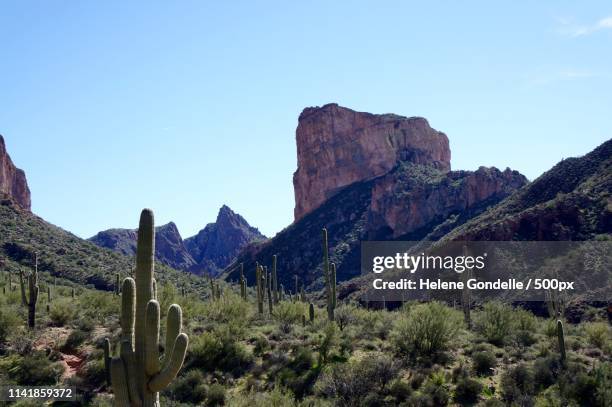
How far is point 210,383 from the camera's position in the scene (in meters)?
17.9

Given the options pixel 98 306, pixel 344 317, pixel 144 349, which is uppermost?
pixel 98 306

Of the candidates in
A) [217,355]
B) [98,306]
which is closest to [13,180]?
[98,306]

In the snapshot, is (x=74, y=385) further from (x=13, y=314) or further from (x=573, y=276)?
(x=573, y=276)

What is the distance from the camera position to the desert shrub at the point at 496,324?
71.2ft

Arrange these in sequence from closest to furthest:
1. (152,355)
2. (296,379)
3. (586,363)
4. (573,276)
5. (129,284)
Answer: (152,355), (129,284), (296,379), (586,363), (573,276)

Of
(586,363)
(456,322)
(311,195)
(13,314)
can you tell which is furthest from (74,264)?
(311,195)

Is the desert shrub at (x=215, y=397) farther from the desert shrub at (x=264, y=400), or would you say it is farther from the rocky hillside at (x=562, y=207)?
the rocky hillside at (x=562, y=207)

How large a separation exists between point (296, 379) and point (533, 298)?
2570cm

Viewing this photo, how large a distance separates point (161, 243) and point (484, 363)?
14268cm

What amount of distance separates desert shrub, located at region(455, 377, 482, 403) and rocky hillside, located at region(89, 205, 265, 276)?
430 ft

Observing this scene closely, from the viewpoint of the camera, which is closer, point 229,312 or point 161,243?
point 229,312

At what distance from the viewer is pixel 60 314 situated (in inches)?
952

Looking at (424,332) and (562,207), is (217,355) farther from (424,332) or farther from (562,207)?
(562,207)

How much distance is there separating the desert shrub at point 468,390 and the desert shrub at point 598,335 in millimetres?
6818
